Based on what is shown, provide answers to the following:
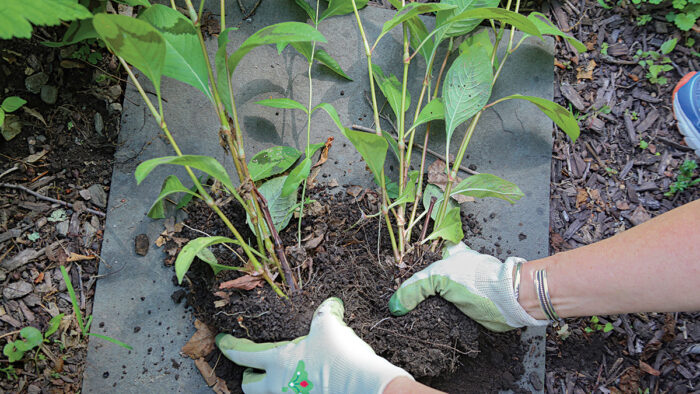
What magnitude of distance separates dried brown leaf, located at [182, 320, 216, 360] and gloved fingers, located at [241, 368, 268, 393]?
145 mm

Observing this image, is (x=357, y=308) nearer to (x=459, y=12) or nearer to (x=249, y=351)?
(x=249, y=351)

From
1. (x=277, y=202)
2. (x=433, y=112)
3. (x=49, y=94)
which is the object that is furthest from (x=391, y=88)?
(x=49, y=94)

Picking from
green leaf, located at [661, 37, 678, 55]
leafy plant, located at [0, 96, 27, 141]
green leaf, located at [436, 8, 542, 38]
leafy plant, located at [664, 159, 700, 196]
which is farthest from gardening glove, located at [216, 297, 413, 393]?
green leaf, located at [661, 37, 678, 55]

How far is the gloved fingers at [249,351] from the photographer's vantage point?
4.44 feet

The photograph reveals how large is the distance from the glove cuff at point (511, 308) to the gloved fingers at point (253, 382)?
0.73m

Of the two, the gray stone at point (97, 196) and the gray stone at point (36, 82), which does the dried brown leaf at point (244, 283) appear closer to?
the gray stone at point (97, 196)

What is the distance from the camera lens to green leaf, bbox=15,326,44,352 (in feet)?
4.63

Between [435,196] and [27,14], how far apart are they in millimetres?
1183

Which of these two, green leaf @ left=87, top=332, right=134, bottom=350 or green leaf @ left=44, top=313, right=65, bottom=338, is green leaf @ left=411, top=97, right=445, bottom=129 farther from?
green leaf @ left=44, top=313, right=65, bottom=338

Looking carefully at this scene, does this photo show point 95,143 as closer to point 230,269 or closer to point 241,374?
point 230,269

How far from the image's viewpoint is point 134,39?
967 millimetres

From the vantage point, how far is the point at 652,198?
1.76m

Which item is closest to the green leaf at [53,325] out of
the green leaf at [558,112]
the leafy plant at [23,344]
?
the leafy plant at [23,344]

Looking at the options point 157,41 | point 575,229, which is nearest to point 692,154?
point 575,229
